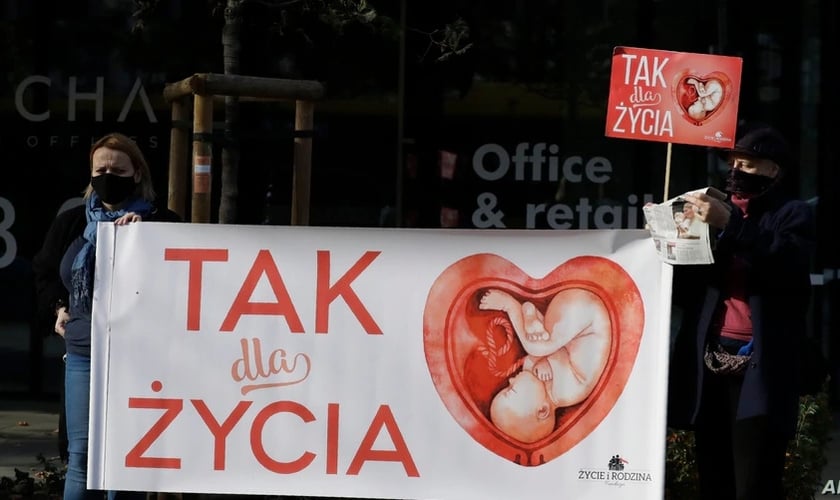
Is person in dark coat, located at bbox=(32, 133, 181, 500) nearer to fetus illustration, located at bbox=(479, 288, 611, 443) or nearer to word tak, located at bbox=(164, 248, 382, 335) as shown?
word tak, located at bbox=(164, 248, 382, 335)

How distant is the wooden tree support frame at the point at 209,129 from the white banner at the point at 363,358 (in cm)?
56

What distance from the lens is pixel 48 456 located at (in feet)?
Answer: 27.4

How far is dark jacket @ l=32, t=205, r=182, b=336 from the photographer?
5.47 metres

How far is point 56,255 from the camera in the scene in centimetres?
547

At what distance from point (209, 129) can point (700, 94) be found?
189cm

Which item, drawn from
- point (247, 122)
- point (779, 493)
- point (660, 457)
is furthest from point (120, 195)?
point (247, 122)

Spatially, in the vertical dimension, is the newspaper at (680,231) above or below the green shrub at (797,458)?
above

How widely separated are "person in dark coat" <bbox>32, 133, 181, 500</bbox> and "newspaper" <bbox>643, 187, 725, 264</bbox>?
5.95 ft

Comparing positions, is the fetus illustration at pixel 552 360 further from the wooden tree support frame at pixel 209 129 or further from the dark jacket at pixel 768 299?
the wooden tree support frame at pixel 209 129

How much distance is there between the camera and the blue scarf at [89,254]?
533 cm

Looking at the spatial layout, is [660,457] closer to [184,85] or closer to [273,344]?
[273,344]

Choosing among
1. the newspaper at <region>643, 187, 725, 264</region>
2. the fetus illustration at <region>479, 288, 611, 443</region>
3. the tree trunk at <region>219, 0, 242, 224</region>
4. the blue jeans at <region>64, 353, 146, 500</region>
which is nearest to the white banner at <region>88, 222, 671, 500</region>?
the fetus illustration at <region>479, 288, 611, 443</region>

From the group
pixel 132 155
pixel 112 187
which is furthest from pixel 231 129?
pixel 112 187

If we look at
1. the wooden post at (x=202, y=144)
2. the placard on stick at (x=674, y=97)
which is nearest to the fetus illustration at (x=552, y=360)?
the placard on stick at (x=674, y=97)
